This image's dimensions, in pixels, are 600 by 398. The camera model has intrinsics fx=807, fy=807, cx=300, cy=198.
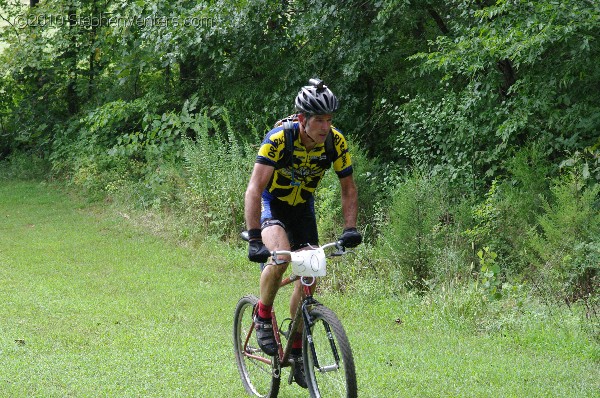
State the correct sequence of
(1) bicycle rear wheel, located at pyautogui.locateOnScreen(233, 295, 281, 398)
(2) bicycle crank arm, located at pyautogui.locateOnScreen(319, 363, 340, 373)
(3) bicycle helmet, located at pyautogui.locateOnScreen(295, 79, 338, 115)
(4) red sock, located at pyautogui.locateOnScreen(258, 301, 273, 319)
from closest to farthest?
1. (2) bicycle crank arm, located at pyautogui.locateOnScreen(319, 363, 340, 373)
2. (3) bicycle helmet, located at pyautogui.locateOnScreen(295, 79, 338, 115)
3. (4) red sock, located at pyautogui.locateOnScreen(258, 301, 273, 319)
4. (1) bicycle rear wheel, located at pyautogui.locateOnScreen(233, 295, 281, 398)

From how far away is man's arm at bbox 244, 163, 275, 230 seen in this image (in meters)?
5.12

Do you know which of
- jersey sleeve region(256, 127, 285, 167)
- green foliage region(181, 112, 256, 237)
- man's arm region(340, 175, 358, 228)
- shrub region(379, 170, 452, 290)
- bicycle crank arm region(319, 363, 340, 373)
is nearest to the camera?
bicycle crank arm region(319, 363, 340, 373)

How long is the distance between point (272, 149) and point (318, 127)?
35 cm

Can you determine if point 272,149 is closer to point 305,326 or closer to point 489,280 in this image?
point 305,326

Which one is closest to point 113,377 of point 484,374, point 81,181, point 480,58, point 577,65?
point 484,374

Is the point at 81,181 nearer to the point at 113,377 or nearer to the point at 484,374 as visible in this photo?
the point at 113,377

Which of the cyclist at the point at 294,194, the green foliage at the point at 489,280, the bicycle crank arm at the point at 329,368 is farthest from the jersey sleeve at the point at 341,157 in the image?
the green foliage at the point at 489,280

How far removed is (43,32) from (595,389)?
54.4 ft

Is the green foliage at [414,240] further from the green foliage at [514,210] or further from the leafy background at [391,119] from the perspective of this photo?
the green foliage at [514,210]

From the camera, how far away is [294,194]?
5535 millimetres

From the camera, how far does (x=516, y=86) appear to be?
11148 millimetres

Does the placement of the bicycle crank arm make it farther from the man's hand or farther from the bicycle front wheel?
the man's hand

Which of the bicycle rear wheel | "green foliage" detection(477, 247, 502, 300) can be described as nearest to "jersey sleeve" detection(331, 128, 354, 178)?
the bicycle rear wheel

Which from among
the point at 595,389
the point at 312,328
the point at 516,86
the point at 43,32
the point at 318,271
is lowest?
the point at 595,389
